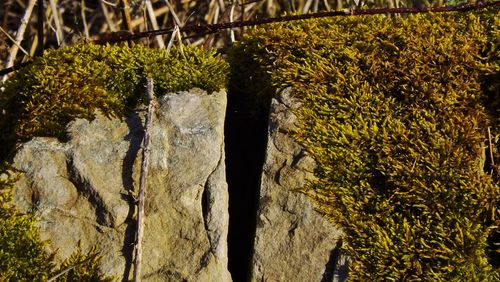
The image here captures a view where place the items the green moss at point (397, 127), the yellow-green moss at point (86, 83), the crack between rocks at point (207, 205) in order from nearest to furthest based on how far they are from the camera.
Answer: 1. the green moss at point (397, 127)
2. the crack between rocks at point (207, 205)
3. the yellow-green moss at point (86, 83)

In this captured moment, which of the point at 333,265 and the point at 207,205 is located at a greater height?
the point at 207,205

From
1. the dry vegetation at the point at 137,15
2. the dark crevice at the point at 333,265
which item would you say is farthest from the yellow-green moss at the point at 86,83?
the dry vegetation at the point at 137,15

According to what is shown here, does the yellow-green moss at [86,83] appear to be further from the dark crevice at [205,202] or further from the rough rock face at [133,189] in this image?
the dark crevice at [205,202]

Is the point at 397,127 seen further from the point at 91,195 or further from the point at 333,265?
the point at 91,195

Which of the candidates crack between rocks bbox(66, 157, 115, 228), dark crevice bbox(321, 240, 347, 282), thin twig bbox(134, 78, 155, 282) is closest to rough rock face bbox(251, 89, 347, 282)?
dark crevice bbox(321, 240, 347, 282)

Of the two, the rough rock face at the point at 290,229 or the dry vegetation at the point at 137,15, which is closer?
the rough rock face at the point at 290,229

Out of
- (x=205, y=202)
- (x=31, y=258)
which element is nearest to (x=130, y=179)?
(x=205, y=202)

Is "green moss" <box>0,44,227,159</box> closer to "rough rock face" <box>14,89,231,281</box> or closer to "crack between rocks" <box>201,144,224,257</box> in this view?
"rough rock face" <box>14,89,231,281</box>

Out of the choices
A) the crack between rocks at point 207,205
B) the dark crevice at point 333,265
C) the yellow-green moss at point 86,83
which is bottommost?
the dark crevice at point 333,265
